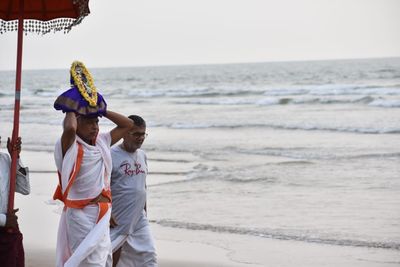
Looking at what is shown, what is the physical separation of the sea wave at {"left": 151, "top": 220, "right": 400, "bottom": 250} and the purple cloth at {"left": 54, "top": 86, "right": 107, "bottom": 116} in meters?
4.84

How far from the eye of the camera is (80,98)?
493 cm

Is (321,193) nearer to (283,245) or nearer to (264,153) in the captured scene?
(283,245)

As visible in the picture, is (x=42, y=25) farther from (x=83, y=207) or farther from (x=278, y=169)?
(x=278, y=169)

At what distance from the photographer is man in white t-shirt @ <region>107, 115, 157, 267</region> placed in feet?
19.9

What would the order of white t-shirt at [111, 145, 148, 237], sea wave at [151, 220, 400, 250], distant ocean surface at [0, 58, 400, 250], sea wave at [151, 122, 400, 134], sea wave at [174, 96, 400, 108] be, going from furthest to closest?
sea wave at [174, 96, 400, 108], sea wave at [151, 122, 400, 134], distant ocean surface at [0, 58, 400, 250], sea wave at [151, 220, 400, 250], white t-shirt at [111, 145, 148, 237]

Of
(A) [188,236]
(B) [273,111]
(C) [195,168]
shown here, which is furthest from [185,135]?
(A) [188,236]

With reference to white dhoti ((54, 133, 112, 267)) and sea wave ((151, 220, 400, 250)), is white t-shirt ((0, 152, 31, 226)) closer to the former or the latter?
white dhoti ((54, 133, 112, 267))

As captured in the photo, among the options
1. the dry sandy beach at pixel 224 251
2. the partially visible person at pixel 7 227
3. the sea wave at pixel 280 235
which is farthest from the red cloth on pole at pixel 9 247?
the sea wave at pixel 280 235

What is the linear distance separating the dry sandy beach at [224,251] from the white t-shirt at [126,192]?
79.5 inches

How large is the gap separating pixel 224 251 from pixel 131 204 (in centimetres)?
290

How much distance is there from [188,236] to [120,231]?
358cm

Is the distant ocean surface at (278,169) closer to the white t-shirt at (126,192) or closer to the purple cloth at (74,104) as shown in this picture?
the white t-shirt at (126,192)

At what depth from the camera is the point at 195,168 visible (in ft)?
52.2

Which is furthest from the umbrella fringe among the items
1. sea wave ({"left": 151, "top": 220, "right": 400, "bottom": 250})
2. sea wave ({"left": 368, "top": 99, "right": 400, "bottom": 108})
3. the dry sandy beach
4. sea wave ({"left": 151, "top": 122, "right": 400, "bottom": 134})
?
sea wave ({"left": 368, "top": 99, "right": 400, "bottom": 108})
